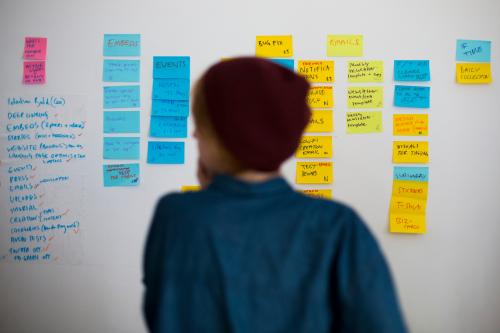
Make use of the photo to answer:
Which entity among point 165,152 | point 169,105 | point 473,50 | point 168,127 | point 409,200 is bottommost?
point 409,200

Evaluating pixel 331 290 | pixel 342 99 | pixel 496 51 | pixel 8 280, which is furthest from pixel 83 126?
pixel 496 51

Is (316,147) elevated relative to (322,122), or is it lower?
lower

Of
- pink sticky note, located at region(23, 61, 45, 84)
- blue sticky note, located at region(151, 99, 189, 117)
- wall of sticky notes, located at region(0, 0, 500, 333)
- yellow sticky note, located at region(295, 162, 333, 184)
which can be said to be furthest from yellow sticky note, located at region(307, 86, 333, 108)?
pink sticky note, located at region(23, 61, 45, 84)

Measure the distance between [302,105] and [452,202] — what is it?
1318mm

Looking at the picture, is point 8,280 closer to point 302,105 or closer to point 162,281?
point 162,281

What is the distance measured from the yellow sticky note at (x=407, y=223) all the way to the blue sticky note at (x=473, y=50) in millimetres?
741

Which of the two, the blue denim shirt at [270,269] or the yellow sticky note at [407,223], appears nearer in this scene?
the blue denim shirt at [270,269]

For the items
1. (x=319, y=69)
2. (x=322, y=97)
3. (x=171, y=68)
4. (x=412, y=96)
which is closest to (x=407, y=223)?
(x=412, y=96)

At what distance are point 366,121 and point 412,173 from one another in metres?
0.31

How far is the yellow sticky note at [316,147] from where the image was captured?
5.32 feet

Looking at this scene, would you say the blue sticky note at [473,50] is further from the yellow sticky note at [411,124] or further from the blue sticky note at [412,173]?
the blue sticky note at [412,173]

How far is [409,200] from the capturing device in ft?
5.30

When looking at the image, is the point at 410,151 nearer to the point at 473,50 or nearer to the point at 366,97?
the point at 366,97

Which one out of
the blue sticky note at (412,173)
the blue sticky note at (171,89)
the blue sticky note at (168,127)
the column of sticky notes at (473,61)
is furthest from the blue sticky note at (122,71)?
the column of sticky notes at (473,61)
